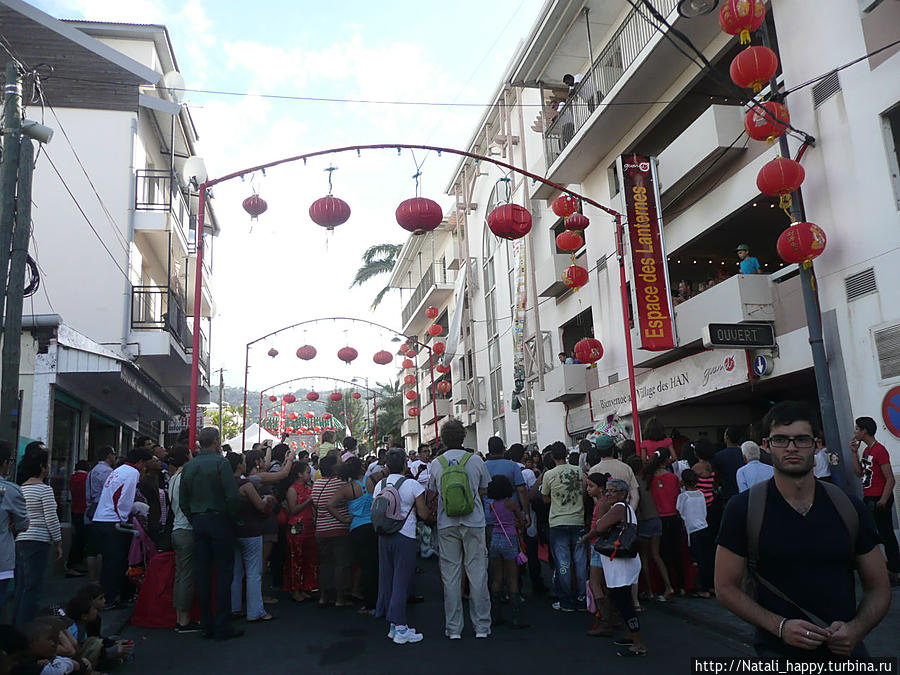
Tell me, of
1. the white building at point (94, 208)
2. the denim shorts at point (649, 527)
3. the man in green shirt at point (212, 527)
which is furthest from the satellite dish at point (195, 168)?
the denim shorts at point (649, 527)

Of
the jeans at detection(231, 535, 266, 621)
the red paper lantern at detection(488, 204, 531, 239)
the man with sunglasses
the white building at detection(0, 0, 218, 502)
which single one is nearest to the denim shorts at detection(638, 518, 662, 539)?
the jeans at detection(231, 535, 266, 621)

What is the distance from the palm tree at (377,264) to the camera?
42.3m

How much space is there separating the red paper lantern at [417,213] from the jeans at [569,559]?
16.9 feet

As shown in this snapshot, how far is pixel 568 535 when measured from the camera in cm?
841

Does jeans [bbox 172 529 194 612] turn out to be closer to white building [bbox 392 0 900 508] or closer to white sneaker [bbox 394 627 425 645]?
white sneaker [bbox 394 627 425 645]

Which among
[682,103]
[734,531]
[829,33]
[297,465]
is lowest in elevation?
[734,531]

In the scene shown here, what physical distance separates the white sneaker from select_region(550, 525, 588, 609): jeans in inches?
78.5

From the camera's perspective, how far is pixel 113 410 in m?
20.1

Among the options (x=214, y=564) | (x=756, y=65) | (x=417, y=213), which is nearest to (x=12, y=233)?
(x=214, y=564)

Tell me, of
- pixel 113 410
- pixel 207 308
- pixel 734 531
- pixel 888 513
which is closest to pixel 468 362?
pixel 207 308

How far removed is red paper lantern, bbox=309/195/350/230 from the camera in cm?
1171

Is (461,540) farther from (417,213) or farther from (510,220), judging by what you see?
(510,220)

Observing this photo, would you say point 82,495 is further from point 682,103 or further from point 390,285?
point 390,285

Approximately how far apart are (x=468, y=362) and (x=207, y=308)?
11.7 metres
